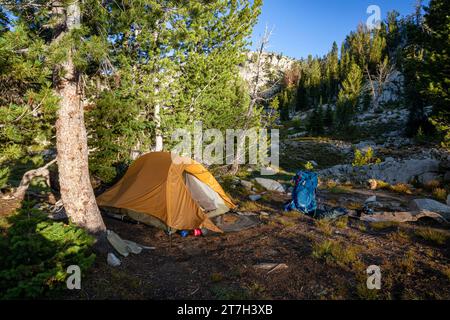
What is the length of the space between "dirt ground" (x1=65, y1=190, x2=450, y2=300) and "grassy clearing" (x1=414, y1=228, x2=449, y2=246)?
0.03 metres

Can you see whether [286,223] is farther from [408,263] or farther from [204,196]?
[408,263]

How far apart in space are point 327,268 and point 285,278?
3.10 ft

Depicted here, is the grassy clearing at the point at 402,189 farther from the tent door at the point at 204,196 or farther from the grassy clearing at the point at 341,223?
the tent door at the point at 204,196

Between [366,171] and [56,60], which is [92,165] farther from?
[366,171]

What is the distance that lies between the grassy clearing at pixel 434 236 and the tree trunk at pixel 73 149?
7826 mm

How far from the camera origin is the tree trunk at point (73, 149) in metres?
5.51

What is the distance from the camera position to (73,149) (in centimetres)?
568

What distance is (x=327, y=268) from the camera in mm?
5453

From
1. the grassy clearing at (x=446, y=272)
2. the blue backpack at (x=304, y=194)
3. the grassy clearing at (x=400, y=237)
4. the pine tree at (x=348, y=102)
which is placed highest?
the pine tree at (x=348, y=102)

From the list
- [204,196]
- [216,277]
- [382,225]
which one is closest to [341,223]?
[382,225]

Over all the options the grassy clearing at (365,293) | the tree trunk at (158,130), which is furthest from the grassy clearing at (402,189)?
the tree trunk at (158,130)

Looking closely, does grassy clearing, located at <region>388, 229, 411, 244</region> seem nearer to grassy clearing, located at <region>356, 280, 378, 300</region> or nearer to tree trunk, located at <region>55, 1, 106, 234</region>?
grassy clearing, located at <region>356, 280, 378, 300</region>

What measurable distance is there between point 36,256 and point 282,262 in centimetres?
444
